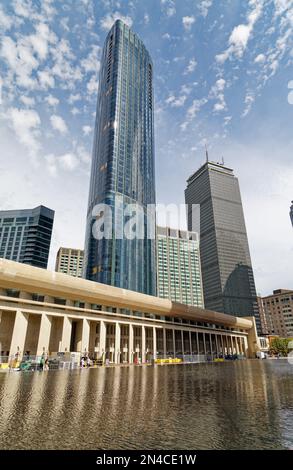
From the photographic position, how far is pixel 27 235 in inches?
5994

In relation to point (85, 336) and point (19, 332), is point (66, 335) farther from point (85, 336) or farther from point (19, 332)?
point (19, 332)

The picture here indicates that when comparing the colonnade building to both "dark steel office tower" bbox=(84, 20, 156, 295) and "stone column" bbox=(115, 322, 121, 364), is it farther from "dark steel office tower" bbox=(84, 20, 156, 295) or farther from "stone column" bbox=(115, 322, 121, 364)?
"dark steel office tower" bbox=(84, 20, 156, 295)

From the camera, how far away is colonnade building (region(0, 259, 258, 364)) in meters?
38.1

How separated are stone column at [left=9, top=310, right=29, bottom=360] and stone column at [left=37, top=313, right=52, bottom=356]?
7.23 ft

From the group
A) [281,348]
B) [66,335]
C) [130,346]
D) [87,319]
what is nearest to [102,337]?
[87,319]

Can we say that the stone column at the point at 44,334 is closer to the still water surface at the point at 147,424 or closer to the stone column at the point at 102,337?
the stone column at the point at 102,337

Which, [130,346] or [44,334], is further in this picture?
[130,346]

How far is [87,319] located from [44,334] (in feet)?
25.0

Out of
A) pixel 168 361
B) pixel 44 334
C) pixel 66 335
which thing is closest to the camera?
pixel 44 334

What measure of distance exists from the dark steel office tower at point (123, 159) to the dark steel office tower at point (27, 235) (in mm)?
58203

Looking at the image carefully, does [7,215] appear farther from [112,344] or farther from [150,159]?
[112,344]

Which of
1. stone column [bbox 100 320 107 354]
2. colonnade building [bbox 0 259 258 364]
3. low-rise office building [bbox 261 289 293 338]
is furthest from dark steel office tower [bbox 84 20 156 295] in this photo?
low-rise office building [bbox 261 289 293 338]

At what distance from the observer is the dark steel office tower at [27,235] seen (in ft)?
492

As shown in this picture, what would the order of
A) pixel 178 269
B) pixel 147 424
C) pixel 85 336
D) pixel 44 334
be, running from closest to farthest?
pixel 147 424, pixel 44 334, pixel 85 336, pixel 178 269
